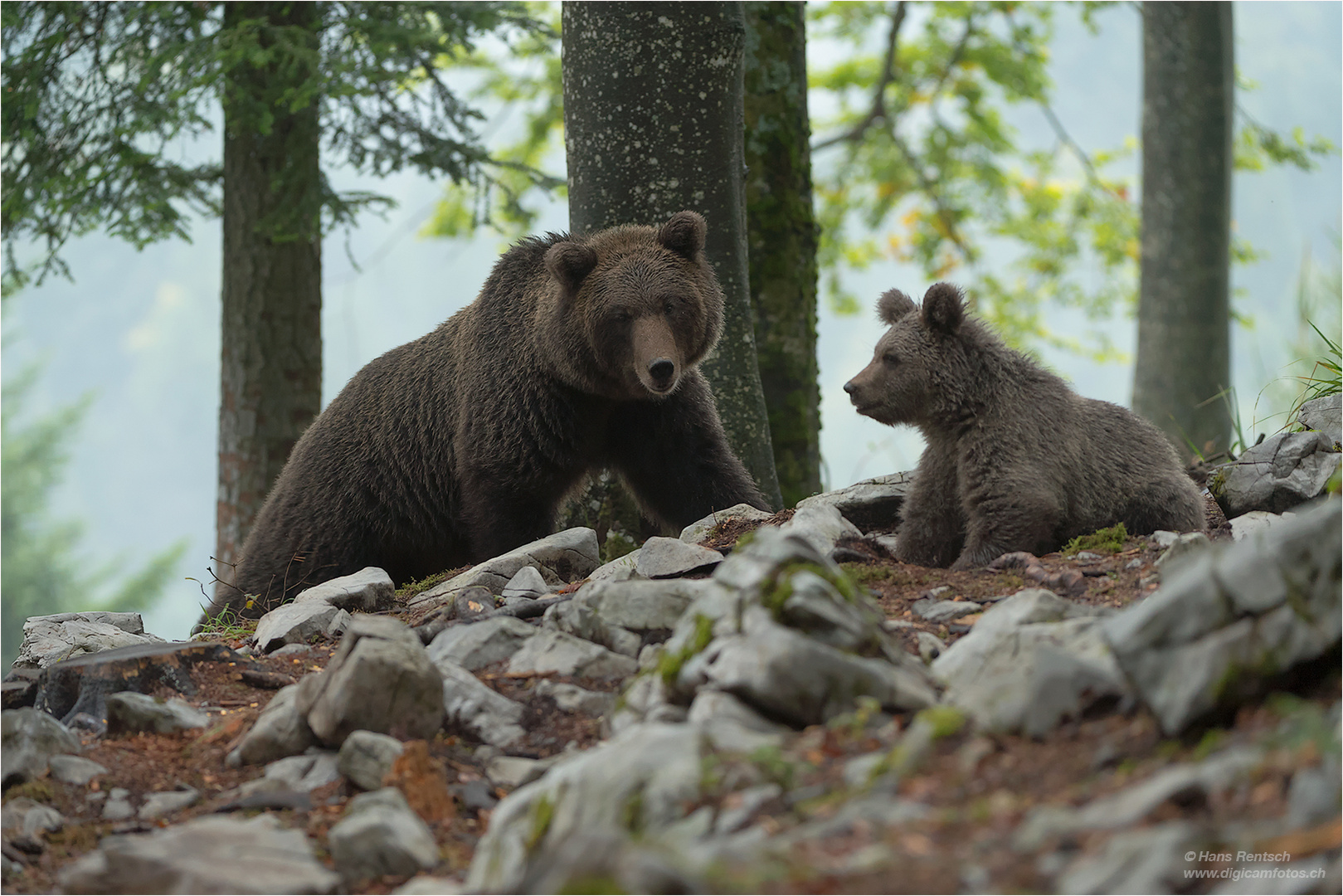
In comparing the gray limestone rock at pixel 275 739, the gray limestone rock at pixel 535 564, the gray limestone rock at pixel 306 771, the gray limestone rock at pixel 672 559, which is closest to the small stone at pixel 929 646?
the gray limestone rock at pixel 672 559

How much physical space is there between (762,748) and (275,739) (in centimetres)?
165

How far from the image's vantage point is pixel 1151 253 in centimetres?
1235

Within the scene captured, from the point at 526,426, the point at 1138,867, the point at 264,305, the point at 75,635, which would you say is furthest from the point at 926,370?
the point at 264,305

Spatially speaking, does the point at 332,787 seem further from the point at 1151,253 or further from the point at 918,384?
the point at 1151,253

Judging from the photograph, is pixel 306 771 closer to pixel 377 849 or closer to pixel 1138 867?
pixel 377 849

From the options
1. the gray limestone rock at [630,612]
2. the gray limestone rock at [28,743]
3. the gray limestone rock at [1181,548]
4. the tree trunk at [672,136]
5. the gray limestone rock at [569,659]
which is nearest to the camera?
the gray limestone rock at [28,743]

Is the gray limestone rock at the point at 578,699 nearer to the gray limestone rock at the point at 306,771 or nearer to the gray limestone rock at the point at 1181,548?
the gray limestone rock at the point at 306,771

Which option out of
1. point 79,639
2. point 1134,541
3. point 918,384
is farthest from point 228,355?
point 1134,541

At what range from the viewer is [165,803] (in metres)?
3.09

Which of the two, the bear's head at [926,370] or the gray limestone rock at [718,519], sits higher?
the bear's head at [926,370]

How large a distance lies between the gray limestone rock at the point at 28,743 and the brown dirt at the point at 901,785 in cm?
7

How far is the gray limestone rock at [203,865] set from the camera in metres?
2.55

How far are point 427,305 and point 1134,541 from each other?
440 feet

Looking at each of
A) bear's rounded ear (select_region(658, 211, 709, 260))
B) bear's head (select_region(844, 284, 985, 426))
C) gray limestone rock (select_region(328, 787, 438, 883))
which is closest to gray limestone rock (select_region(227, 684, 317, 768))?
gray limestone rock (select_region(328, 787, 438, 883))
